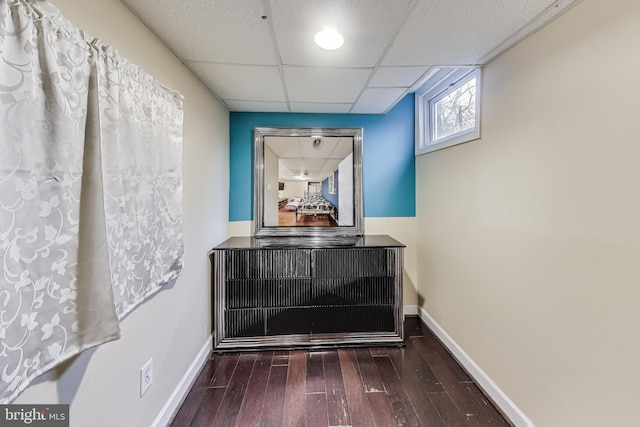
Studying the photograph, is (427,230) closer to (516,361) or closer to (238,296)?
(516,361)

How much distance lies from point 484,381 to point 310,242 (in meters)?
1.62

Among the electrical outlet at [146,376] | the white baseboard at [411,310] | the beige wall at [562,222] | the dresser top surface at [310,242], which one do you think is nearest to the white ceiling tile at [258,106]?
the dresser top surface at [310,242]

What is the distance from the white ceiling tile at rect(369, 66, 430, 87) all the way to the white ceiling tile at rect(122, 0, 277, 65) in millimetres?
746

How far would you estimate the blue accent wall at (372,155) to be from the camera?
8.86 ft

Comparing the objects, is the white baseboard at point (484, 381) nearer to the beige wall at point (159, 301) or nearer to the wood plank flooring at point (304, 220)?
the wood plank flooring at point (304, 220)

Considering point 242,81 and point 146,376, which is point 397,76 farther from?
point 146,376

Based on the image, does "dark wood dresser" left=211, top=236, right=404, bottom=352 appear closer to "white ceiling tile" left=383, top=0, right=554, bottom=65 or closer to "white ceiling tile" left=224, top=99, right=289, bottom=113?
"white ceiling tile" left=224, top=99, right=289, bottom=113

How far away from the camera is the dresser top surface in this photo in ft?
7.59

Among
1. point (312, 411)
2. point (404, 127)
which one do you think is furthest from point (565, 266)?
point (404, 127)

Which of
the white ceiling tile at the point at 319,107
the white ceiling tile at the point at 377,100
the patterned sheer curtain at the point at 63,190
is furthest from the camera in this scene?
the white ceiling tile at the point at 319,107

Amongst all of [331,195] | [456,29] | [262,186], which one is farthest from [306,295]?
[456,29]

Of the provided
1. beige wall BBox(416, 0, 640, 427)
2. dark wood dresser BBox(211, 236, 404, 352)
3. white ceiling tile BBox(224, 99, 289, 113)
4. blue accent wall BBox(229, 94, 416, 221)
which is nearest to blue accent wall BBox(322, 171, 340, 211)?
blue accent wall BBox(229, 94, 416, 221)

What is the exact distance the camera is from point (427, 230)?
2.62 metres

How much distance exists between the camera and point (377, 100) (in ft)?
7.86
